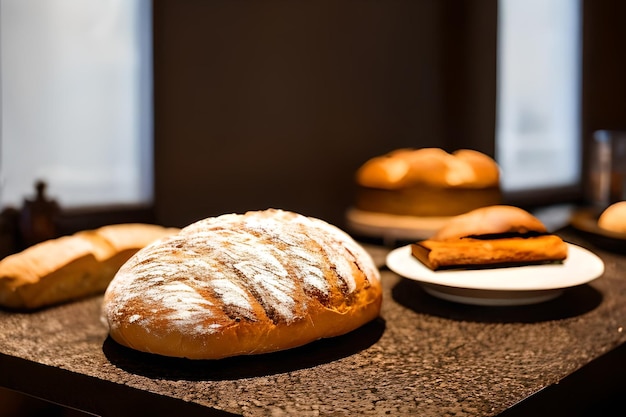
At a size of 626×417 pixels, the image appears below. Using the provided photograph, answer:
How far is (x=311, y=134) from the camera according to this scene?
2.09 meters

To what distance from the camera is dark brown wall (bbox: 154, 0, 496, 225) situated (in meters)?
1.71

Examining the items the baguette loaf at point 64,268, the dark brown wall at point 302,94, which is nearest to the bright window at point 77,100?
the dark brown wall at point 302,94

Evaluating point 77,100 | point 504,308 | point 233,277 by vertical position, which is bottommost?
point 504,308

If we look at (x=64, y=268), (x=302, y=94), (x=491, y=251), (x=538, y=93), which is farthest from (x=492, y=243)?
(x=538, y=93)

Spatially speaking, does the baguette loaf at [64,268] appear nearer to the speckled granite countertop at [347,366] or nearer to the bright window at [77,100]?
the speckled granite countertop at [347,366]

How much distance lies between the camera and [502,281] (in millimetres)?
1000

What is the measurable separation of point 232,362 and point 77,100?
96cm

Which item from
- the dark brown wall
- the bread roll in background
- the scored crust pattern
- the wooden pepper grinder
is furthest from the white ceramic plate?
the dark brown wall

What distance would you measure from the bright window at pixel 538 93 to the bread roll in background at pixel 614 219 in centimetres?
141

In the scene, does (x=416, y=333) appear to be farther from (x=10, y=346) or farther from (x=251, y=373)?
(x=10, y=346)

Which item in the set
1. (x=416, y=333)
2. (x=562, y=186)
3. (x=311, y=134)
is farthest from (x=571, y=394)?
(x=562, y=186)

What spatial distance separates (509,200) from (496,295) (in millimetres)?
2080

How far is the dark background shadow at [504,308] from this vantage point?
3.25 feet

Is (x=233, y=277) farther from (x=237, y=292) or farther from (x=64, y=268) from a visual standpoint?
(x=64, y=268)
